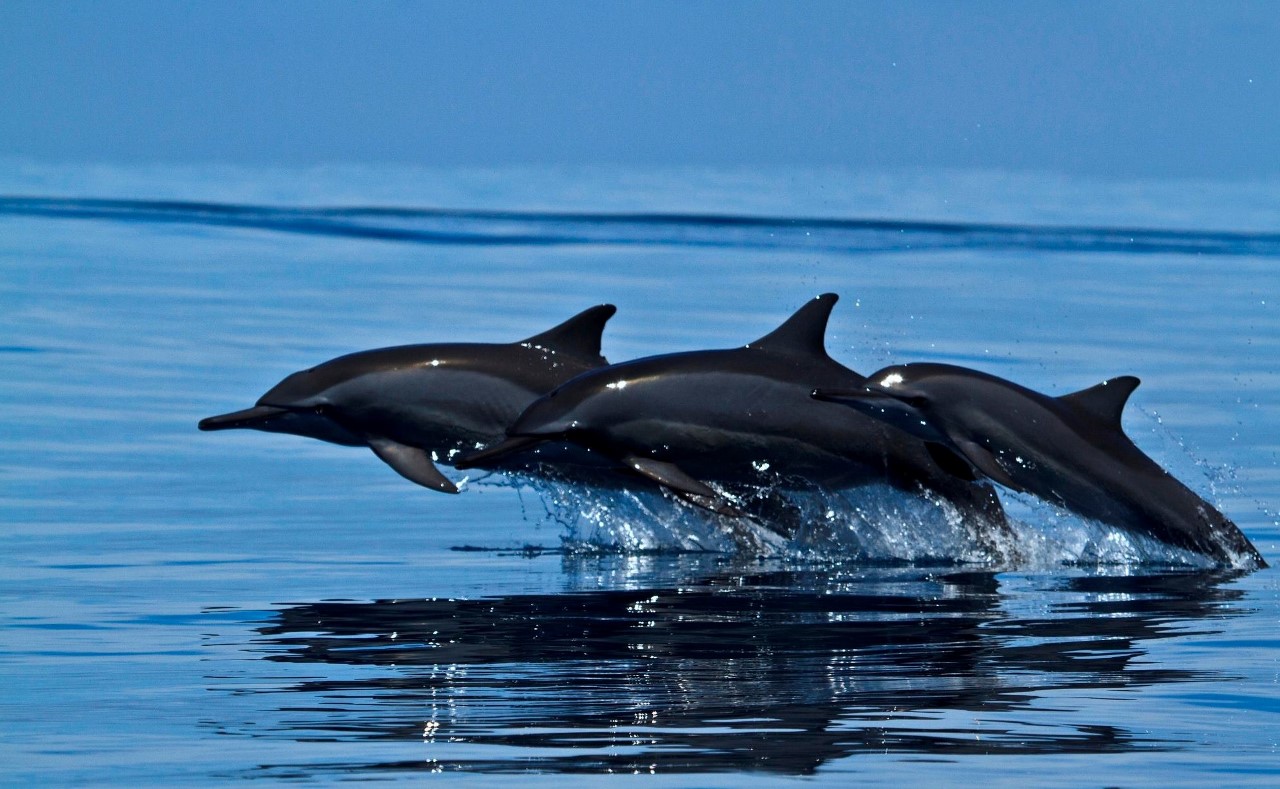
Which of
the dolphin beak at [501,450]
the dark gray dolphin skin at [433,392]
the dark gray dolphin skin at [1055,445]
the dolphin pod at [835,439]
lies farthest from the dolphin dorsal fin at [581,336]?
the dark gray dolphin skin at [1055,445]

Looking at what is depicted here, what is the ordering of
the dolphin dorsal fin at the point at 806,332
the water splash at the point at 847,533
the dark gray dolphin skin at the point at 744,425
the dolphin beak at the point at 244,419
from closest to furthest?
the water splash at the point at 847,533, the dark gray dolphin skin at the point at 744,425, the dolphin dorsal fin at the point at 806,332, the dolphin beak at the point at 244,419

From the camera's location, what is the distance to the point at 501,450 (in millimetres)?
11508

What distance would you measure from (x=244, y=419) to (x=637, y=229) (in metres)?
32.7

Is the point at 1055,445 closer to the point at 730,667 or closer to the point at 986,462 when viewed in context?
the point at 986,462

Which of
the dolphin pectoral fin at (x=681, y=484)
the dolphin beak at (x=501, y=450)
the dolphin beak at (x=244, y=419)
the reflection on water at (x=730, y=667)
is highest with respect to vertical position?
the dolphin beak at (x=244, y=419)

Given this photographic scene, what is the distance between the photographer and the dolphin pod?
1105 cm

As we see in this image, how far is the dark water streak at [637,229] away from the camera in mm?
42688

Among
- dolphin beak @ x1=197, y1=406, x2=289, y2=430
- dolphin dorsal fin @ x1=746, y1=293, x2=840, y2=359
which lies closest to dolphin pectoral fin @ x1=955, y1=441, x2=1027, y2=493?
dolphin dorsal fin @ x1=746, y1=293, x2=840, y2=359

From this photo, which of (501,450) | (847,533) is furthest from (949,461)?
(501,450)

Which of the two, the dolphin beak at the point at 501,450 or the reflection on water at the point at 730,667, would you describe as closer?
the reflection on water at the point at 730,667

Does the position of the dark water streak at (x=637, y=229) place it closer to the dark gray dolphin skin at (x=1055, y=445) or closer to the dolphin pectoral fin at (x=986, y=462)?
the dark gray dolphin skin at (x=1055, y=445)

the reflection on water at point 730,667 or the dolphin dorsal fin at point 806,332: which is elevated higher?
the dolphin dorsal fin at point 806,332

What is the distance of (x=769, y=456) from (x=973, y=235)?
35927 mm

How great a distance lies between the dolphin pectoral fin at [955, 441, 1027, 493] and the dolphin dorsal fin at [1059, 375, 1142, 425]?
1.83 feet
